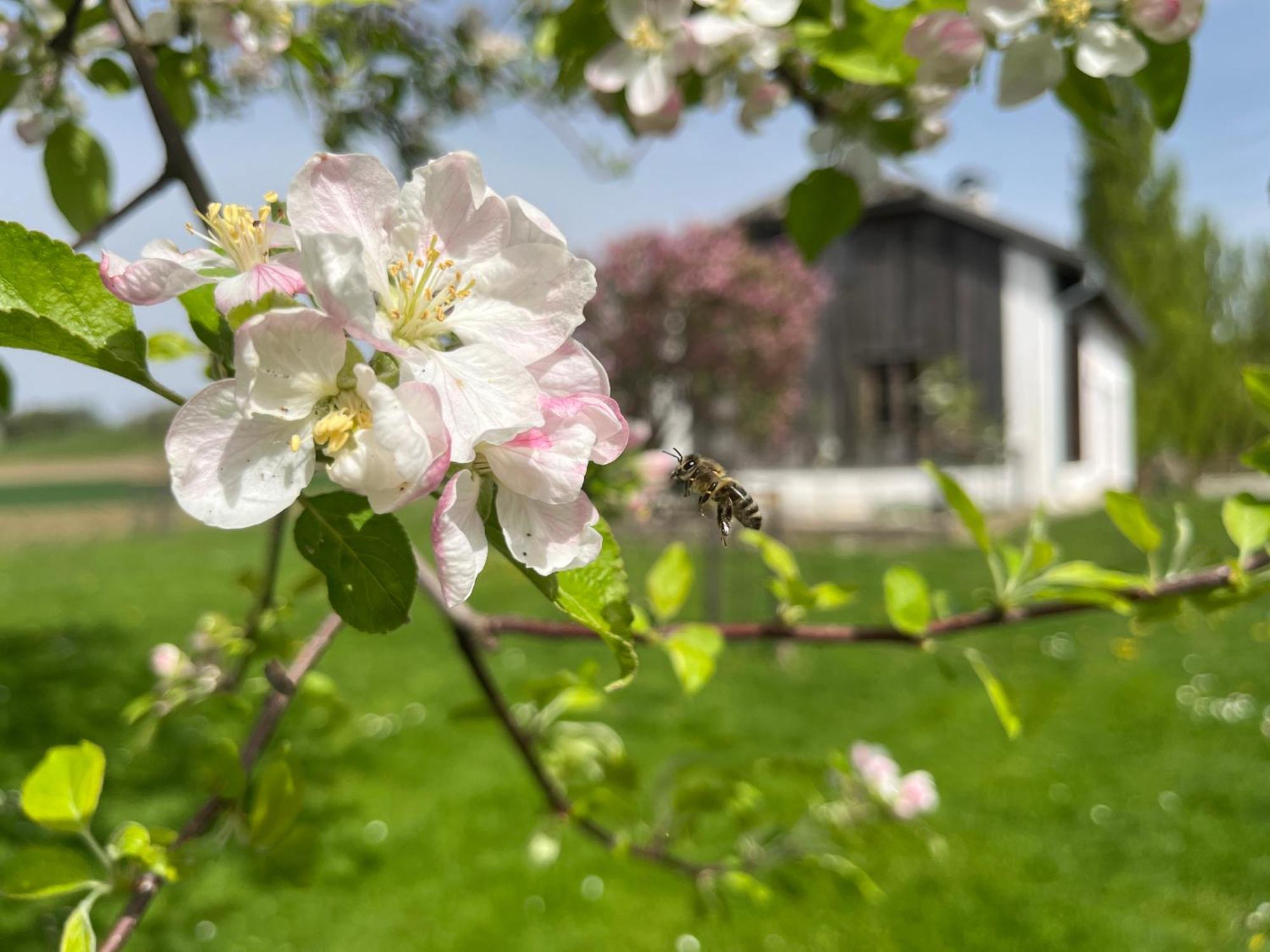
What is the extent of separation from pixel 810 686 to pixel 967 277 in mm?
8956

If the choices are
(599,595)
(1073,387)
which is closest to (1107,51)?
(599,595)

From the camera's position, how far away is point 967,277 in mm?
12492

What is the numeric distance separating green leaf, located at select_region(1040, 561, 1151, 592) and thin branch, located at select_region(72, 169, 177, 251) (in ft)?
3.12

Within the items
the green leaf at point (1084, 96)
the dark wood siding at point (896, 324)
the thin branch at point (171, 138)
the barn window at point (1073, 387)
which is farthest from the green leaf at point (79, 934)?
the barn window at point (1073, 387)

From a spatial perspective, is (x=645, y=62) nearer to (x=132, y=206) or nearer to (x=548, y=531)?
(x=132, y=206)

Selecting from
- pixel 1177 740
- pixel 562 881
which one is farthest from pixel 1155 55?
pixel 1177 740

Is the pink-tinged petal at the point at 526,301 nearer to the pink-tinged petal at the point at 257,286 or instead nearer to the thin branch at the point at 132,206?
the pink-tinged petal at the point at 257,286

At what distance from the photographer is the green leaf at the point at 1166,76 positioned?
2.94ft

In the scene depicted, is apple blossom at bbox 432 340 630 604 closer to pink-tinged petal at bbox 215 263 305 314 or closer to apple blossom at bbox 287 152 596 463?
apple blossom at bbox 287 152 596 463

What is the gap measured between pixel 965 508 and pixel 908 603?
0.37 ft

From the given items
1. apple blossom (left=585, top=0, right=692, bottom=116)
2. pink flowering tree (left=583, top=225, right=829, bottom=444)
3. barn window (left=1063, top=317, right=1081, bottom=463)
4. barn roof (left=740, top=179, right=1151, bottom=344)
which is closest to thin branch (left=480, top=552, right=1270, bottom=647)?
apple blossom (left=585, top=0, right=692, bottom=116)

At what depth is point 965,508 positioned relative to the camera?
0.93 m

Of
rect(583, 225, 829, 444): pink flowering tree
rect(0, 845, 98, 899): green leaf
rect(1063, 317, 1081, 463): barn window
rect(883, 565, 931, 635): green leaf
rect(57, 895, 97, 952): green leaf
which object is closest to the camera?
rect(57, 895, 97, 952): green leaf

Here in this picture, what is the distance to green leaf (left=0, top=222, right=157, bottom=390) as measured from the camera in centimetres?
44
